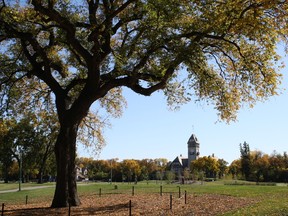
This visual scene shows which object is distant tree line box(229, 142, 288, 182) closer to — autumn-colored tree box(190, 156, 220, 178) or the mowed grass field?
autumn-colored tree box(190, 156, 220, 178)

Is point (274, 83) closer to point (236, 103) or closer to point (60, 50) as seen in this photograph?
point (236, 103)

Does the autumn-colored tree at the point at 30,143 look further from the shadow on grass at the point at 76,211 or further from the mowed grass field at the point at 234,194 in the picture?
the shadow on grass at the point at 76,211

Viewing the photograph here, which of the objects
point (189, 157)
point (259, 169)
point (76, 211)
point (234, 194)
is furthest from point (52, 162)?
point (189, 157)

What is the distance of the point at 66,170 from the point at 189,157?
150140mm

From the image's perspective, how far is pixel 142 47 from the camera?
66.7ft

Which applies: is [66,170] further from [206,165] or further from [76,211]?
[206,165]

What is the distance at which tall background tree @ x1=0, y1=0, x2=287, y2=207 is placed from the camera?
16.3 meters

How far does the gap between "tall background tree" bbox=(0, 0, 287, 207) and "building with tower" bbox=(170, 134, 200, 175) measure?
143m

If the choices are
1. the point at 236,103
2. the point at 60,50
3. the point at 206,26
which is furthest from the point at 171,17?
the point at 60,50

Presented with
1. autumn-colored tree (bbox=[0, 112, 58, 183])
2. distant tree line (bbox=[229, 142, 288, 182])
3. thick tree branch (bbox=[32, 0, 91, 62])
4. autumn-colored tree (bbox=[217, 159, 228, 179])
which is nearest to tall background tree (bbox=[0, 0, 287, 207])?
thick tree branch (bbox=[32, 0, 91, 62])

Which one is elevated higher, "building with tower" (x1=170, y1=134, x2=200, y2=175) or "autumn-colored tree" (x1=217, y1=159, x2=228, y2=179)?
"building with tower" (x1=170, y1=134, x2=200, y2=175)

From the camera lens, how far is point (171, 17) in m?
16.5

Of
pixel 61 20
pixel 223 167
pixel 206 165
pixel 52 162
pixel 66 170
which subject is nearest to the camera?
pixel 61 20

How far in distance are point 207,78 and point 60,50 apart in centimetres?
1131
